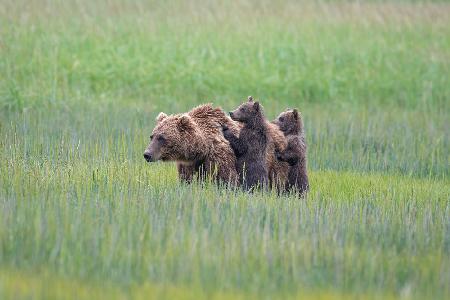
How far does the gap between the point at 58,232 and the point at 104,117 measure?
792 cm

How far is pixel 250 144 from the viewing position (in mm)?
9883

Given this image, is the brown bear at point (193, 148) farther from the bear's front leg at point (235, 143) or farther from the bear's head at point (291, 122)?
the bear's head at point (291, 122)

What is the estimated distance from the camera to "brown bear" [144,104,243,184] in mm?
9531

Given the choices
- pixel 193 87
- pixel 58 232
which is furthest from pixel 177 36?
pixel 58 232

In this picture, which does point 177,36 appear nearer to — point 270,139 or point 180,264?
point 270,139

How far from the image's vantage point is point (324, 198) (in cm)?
915

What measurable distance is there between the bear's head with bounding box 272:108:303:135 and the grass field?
0.73 metres

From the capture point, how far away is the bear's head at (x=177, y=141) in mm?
9516

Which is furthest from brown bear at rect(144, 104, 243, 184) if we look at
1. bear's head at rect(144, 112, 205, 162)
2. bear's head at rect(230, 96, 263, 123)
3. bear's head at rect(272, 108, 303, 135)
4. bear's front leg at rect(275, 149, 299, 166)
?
bear's head at rect(272, 108, 303, 135)

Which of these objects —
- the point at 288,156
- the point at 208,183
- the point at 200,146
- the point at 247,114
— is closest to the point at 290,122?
the point at 288,156

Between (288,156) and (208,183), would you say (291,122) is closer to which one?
(288,156)

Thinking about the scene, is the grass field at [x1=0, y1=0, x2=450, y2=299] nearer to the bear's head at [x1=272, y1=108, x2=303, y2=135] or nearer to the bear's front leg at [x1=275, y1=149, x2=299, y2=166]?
the bear's front leg at [x1=275, y1=149, x2=299, y2=166]

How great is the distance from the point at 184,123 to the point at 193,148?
289 mm

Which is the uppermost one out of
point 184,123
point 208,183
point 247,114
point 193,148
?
point 247,114
